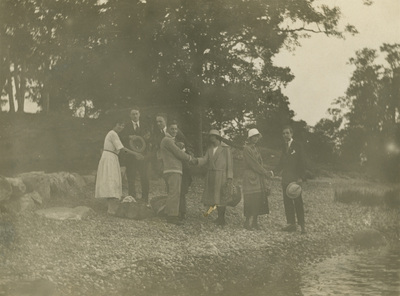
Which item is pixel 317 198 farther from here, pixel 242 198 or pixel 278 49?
pixel 278 49

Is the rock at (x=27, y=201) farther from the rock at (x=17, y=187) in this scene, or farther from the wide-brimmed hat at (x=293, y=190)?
the wide-brimmed hat at (x=293, y=190)

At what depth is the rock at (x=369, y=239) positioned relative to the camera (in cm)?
827

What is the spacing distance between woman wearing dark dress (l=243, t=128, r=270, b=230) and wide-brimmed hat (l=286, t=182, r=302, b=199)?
34 centimetres

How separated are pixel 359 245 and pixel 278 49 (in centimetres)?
302

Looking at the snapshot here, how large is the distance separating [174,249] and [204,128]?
2.21 meters

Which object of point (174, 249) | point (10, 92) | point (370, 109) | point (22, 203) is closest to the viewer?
point (174, 249)

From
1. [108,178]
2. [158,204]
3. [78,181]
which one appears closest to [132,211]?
[158,204]

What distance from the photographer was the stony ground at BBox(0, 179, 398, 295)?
598 centimetres

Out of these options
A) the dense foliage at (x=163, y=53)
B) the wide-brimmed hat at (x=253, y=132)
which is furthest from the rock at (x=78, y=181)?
the wide-brimmed hat at (x=253, y=132)

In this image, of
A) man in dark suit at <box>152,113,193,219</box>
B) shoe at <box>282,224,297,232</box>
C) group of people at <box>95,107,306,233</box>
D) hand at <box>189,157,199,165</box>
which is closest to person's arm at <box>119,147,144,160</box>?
group of people at <box>95,107,306,233</box>

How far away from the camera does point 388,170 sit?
8.61 meters

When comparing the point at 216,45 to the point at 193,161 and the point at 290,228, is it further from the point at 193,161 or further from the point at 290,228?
the point at 290,228

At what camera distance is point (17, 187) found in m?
7.94

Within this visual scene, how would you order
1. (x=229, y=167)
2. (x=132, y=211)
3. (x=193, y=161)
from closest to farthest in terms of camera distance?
1. (x=132, y=211)
2. (x=193, y=161)
3. (x=229, y=167)
